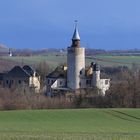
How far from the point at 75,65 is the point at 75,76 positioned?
202 centimetres

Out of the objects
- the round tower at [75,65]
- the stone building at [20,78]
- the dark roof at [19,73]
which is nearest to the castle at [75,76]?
the round tower at [75,65]

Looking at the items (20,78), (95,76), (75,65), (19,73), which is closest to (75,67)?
(75,65)

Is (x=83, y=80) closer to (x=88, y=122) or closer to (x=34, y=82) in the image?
(x=34, y=82)

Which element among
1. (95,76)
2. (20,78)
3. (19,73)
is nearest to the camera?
(95,76)

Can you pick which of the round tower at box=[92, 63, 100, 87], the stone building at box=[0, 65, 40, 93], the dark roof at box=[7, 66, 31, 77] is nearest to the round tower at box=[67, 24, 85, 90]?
the round tower at box=[92, 63, 100, 87]

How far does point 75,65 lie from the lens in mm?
85062

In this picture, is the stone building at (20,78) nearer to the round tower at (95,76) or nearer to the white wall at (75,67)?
the white wall at (75,67)

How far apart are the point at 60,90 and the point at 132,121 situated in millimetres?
34504

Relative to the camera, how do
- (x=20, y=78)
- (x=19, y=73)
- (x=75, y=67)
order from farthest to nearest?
1. (x=19, y=73)
2. (x=20, y=78)
3. (x=75, y=67)

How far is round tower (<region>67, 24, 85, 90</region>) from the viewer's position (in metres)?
83.8

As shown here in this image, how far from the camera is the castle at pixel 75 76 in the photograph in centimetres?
8281

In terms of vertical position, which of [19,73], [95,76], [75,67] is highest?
[75,67]

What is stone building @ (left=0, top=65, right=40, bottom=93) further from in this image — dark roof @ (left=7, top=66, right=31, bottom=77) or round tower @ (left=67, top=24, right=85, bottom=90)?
round tower @ (left=67, top=24, right=85, bottom=90)

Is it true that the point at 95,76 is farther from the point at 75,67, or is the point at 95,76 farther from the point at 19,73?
the point at 19,73
